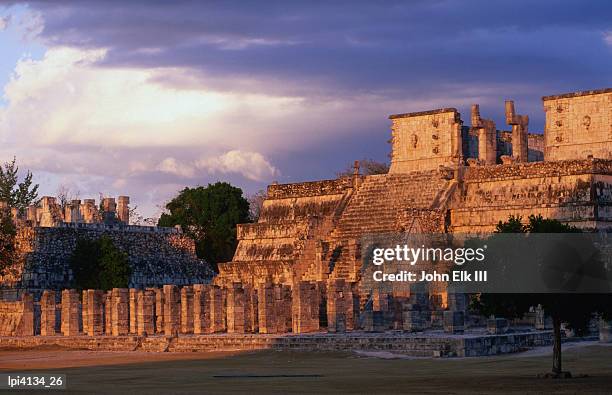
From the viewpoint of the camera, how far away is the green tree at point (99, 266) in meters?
69.2

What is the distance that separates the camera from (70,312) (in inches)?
2363

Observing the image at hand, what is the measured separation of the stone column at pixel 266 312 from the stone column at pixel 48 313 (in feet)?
34.8

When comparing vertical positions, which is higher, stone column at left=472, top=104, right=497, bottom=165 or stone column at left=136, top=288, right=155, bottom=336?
stone column at left=472, top=104, right=497, bottom=165

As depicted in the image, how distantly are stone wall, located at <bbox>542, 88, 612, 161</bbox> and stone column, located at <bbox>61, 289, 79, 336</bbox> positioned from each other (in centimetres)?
1956

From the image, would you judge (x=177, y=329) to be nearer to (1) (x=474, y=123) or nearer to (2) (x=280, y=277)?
(2) (x=280, y=277)

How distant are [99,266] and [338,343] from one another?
24958 mm

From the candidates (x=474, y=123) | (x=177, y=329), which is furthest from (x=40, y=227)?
(x=474, y=123)

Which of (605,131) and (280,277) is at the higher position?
(605,131)

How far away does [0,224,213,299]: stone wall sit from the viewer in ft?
222

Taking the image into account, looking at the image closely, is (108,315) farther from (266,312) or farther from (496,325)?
(496,325)

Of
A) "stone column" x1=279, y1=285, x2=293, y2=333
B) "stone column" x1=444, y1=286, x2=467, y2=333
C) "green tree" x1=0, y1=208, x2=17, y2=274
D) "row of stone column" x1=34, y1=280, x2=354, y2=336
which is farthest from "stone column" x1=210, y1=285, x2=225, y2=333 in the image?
"green tree" x1=0, y1=208, x2=17, y2=274

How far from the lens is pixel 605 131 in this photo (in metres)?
60.8

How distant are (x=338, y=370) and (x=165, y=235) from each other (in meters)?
37.4

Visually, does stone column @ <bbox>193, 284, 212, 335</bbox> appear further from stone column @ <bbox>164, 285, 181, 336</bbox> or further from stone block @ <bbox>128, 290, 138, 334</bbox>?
stone block @ <bbox>128, 290, 138, 334</bbox>
